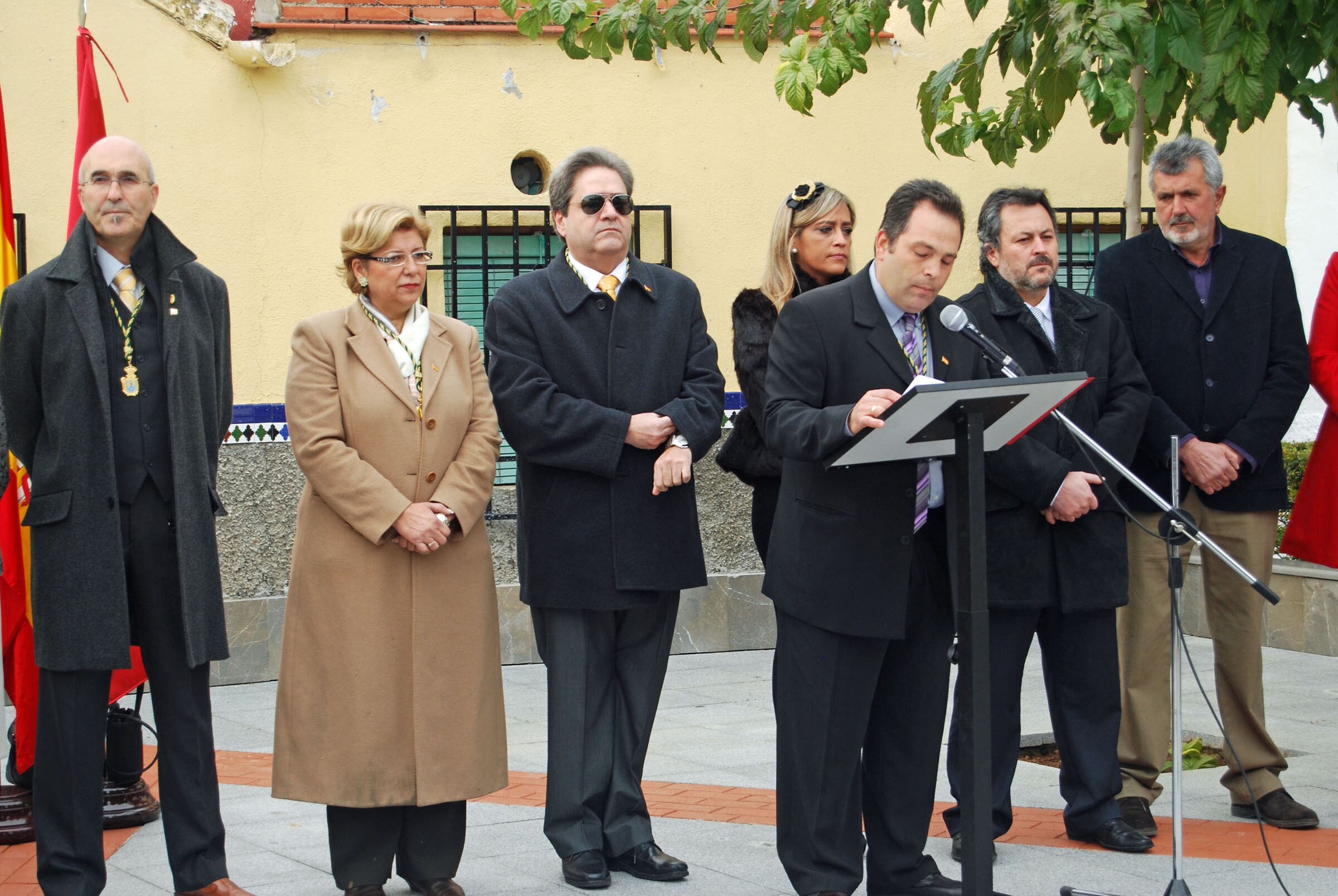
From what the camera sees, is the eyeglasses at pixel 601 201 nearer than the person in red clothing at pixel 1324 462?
Yes

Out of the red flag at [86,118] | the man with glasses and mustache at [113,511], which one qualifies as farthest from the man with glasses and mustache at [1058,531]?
the red flag at [86,118]

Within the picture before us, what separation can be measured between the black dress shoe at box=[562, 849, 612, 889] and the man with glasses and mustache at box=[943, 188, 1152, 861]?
116 cm

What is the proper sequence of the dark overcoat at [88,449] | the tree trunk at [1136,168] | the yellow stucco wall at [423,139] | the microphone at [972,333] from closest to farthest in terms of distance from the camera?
the microphone at [972,333] < the dark overcoat at [88,449] < the tree trunk at [1136,168] < the yellow stucco wall at [423,139]

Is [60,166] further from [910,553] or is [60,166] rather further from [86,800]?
[910,553]

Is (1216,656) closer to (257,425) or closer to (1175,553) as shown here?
(1175,553)

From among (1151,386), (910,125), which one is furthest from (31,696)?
(910,125)

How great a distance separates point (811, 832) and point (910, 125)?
20.7 ft

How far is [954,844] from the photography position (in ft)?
16.3

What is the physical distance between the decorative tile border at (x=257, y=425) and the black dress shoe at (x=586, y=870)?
4211 mm

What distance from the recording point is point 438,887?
451 centimetres

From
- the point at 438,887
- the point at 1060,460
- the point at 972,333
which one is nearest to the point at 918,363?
the point at 972,333

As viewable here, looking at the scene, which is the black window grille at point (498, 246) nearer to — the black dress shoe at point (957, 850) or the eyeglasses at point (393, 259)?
the eyeglasses at point (393, 259)

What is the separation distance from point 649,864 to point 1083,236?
6.62m

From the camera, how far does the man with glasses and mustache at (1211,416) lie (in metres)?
5.38
